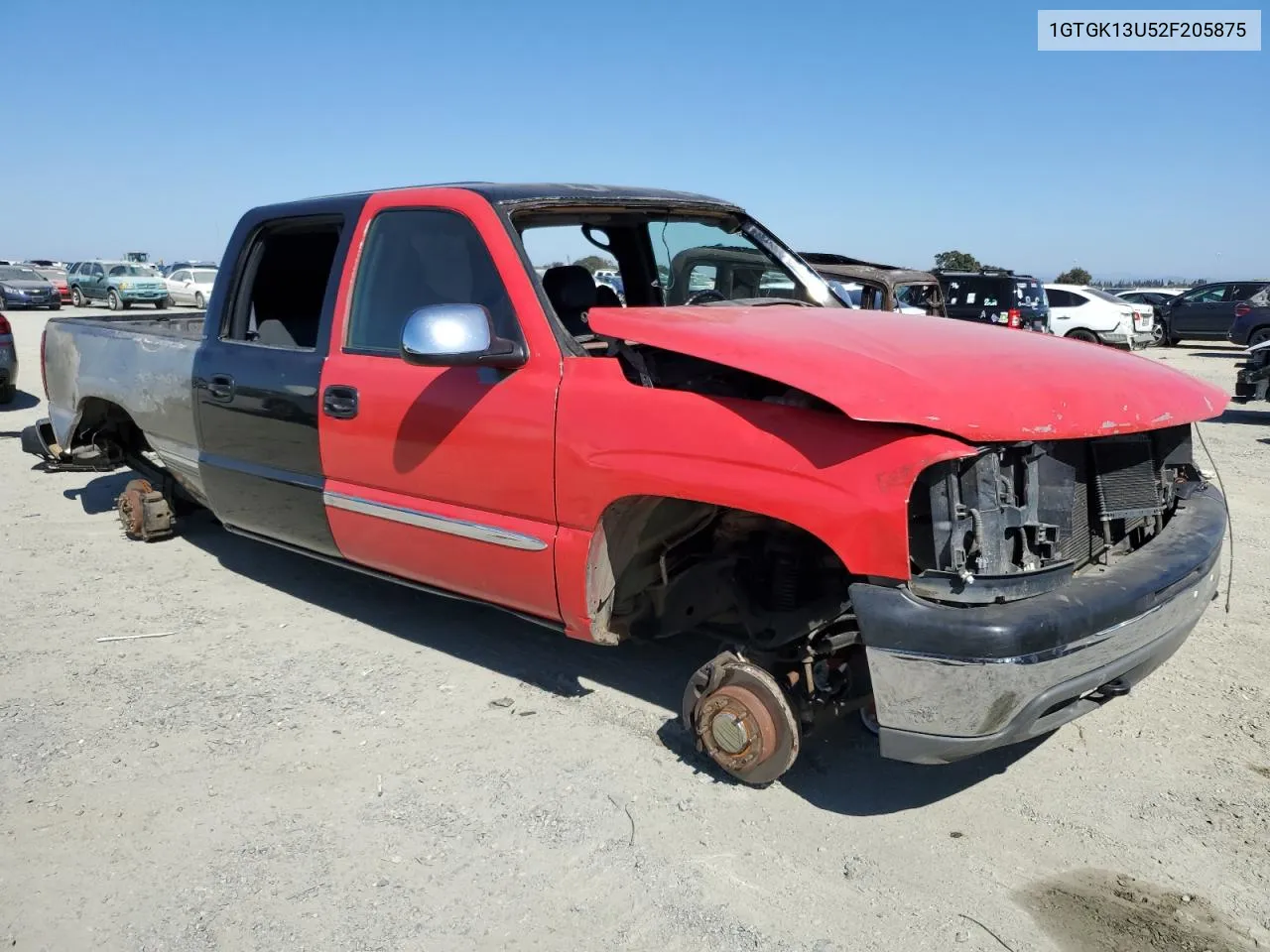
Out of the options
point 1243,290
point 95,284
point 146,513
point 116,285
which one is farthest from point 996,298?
point 95,284

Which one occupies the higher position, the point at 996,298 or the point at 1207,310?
the point at 996,298

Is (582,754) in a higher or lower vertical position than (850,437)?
lower

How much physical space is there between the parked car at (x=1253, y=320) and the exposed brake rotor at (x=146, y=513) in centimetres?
1891

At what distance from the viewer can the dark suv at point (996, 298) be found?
52.6 feet

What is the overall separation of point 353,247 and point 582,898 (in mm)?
2683

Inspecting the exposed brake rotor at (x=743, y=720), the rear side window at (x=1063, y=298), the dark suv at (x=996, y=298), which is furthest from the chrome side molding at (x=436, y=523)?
the rear side window at (x=1063, y=298)

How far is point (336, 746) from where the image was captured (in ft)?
11.5

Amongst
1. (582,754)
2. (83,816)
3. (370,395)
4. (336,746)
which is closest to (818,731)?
(582,754)

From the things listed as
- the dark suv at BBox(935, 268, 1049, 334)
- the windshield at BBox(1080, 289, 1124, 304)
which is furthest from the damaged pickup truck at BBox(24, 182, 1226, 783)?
the windshield at BBox(1080, 289, 1124, 304)

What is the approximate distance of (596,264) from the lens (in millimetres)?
4531

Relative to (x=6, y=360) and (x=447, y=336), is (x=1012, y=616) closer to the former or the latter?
(x=447, y=336)

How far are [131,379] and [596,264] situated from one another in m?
2.68

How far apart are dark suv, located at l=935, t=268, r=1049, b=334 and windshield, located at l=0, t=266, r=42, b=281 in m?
27.8

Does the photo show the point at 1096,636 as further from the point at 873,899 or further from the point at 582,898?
the point at 582,898
